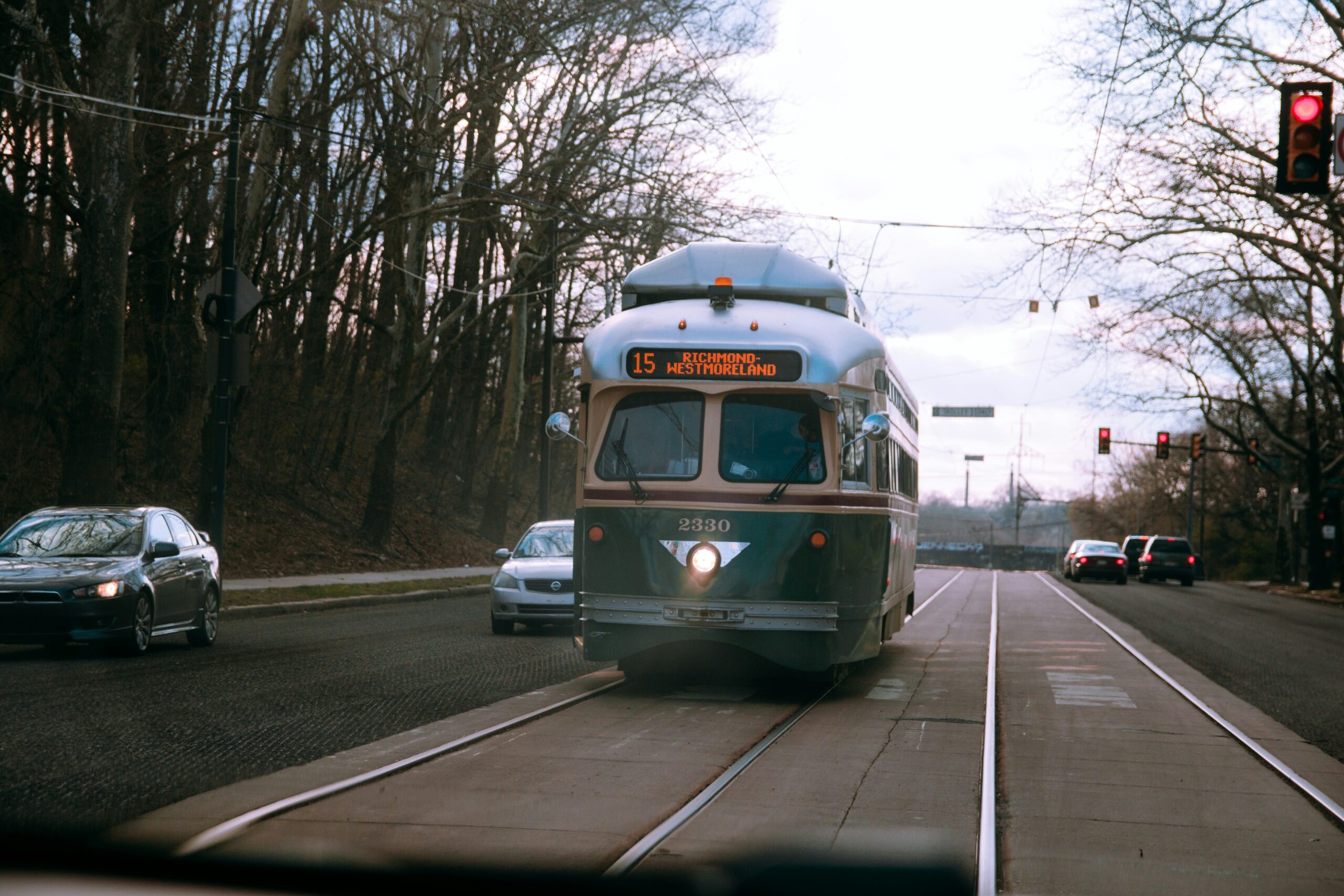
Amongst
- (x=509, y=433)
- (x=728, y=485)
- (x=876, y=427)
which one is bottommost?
(x=728, y=485)

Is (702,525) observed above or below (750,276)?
below

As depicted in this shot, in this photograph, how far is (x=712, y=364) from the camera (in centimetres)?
1114

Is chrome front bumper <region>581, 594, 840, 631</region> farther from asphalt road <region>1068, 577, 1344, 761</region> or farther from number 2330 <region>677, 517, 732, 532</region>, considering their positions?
asphalt road <region>1068, 577, 1344, 761</region>

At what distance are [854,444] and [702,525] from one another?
1.50 metres

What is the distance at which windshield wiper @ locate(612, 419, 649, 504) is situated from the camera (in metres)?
11.1

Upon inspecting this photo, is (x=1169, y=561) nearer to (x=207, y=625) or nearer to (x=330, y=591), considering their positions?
(x=330, y=591)

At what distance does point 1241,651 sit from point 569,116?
19.2 metres

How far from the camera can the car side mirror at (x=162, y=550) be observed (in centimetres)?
1377

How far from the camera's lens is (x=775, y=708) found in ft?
35.3

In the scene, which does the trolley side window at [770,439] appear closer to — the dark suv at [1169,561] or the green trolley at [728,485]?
the green trolley at [728,485]

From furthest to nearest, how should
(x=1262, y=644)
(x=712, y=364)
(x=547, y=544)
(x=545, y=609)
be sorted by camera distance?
(x=1262, y=644)
(x=547, y=544)
(x=545, y=609)
(x=712, y=364)

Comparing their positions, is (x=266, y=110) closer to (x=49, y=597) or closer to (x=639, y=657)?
(x=49, y=597)

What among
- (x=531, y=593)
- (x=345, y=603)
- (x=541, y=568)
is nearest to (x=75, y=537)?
(x=531, y=593)

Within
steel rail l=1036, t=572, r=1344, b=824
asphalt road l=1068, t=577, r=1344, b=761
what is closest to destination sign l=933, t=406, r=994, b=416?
asphalt road l=1068, t=577, r=1344, b=761
